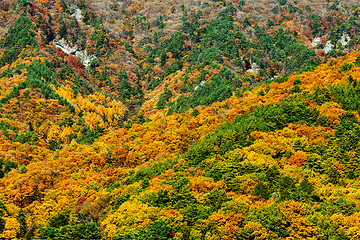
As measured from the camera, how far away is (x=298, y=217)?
65812 millimetres

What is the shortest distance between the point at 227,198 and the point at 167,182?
2075 centimetres

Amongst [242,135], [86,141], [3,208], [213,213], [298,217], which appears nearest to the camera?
[298,217]

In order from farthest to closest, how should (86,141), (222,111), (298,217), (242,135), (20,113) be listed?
(20,113), (86,141), (222,111), (242,135), (298,217)

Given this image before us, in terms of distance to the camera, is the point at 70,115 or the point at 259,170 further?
the point at 70,115

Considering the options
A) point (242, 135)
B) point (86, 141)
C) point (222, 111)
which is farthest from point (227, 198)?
point (86, 141)

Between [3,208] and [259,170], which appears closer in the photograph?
[259,170]

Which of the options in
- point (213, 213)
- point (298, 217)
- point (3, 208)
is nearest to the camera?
point (298, 217)

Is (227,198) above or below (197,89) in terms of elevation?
above

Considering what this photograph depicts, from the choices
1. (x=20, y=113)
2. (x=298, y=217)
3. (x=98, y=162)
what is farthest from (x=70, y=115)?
(x=298, y=217)

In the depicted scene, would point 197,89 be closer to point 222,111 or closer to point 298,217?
point 222,111

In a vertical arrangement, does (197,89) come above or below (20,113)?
below

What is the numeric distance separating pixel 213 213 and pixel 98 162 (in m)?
62.9

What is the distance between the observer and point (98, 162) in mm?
127250

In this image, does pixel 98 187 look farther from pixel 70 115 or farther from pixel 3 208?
pixel 70 115
